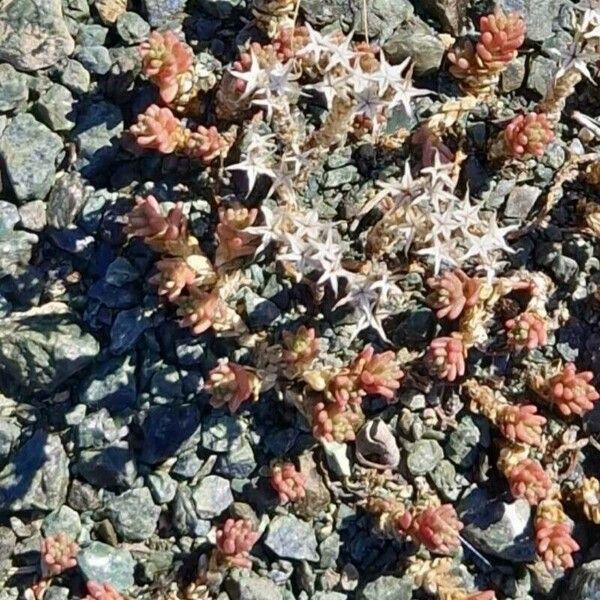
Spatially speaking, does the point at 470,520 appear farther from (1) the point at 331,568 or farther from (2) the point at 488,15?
(2) the point at 488,15

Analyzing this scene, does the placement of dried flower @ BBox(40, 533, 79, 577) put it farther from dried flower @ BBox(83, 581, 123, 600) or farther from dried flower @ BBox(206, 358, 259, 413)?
dried flower @ BBox(206, 358, 259, 413)

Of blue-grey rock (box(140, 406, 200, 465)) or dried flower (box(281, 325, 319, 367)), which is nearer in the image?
dried flower (box(281, 325, 319, 367))

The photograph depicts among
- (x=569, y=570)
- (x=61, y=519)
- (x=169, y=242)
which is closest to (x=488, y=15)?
(x=169, y=242)

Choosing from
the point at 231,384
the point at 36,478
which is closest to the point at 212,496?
the point at 231,384

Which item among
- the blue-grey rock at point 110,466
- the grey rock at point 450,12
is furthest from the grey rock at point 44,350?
the grey rock at point 450,12

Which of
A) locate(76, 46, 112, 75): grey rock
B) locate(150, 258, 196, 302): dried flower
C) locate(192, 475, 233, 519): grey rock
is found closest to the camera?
locate(150, 258, 196, 302): dried flower

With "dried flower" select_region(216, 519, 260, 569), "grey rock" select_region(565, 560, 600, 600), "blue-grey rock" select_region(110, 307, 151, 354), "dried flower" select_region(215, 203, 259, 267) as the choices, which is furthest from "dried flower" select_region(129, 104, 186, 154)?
"grey rock" select_region(565, 560, 600, 600)

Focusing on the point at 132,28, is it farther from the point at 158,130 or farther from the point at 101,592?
the point at 101,592
